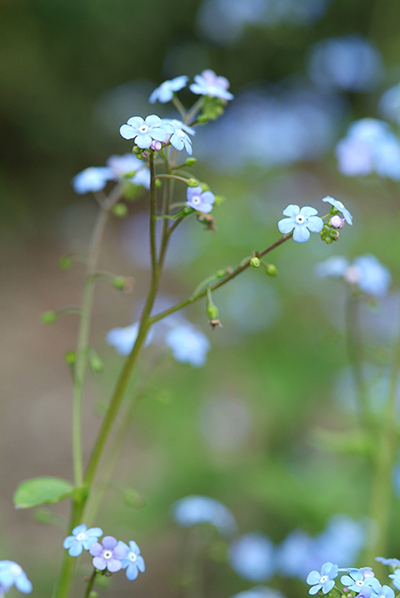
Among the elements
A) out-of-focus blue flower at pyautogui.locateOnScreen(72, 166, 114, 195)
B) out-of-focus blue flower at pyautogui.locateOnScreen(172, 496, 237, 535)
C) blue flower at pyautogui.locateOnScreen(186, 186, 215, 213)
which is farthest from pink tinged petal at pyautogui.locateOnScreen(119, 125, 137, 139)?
out-of-focus blue flower at pyautogui.locateOnScreen(172, 496, 237, 535)

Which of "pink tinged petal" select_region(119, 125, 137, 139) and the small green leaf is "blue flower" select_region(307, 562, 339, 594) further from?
"pink tinged petal" select_region(119, 125, 137, 139)

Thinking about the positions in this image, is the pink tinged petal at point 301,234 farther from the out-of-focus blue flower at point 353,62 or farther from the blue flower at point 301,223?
the out-of-focus blue flower at point 353,62

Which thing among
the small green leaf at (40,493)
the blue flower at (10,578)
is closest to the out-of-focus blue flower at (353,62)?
the small green leaf at (40,493)

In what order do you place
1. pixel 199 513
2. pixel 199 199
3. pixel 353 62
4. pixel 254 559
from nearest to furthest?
pixel 199 199
pixel 199 513
pixel 254 559
pixel 353 62

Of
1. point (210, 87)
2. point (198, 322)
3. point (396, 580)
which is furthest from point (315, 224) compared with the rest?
point (198, 322)

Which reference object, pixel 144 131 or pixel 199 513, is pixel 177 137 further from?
pixel 199 513
